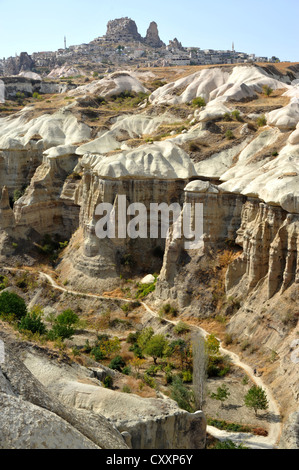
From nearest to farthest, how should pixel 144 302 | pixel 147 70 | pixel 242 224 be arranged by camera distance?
pixel 242 224
pixel 144 302
pixel 147 70

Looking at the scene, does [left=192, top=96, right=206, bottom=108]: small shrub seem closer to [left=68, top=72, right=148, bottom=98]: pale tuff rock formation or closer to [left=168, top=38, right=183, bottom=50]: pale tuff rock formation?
[left=68, top=72, right=148, bottom=98]: pale tuff rock formation

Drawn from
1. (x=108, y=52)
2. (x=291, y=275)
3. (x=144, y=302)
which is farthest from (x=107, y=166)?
(x=108, y=52)

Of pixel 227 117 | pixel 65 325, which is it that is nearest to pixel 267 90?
pixel 227 117

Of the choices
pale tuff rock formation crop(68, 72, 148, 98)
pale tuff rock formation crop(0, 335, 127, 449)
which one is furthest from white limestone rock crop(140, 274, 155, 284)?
pale tuff rock formation crop(68, 72, 148, 98)

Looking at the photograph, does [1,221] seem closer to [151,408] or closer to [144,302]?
[144,302]

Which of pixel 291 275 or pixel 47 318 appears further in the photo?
pixel 47 318
